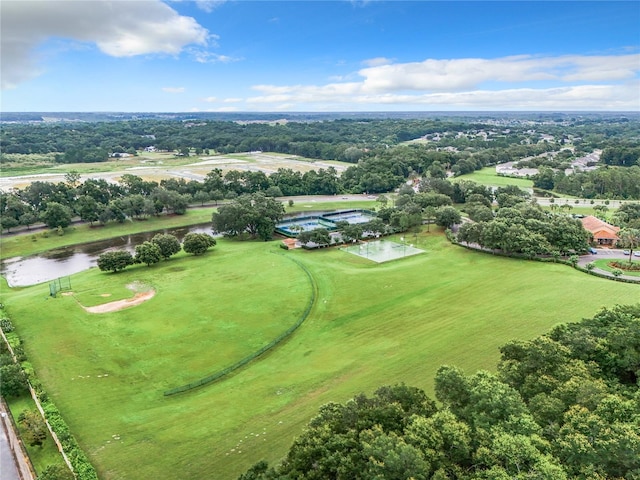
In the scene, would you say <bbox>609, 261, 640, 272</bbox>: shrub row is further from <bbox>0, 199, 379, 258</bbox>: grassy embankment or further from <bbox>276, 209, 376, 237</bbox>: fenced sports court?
<bbox>0, 199, 379, 258</bbox>: grassy embankment

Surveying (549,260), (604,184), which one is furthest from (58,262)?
(604,184)

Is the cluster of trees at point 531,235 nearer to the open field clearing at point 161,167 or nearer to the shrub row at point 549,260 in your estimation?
the shrub row at point 549,260

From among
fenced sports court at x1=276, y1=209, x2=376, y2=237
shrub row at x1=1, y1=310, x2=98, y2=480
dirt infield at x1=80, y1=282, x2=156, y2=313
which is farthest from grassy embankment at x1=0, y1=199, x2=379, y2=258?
shrub row at x1=1, y1=310, x2=98, y2=480

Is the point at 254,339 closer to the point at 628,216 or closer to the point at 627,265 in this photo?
the point at 627,265

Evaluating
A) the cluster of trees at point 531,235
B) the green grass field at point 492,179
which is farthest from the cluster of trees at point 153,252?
the green grass field at point 492,179

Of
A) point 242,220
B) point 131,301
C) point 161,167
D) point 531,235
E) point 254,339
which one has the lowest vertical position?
point 254,339

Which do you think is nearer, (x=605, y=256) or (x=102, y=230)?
(x=605, y=256)

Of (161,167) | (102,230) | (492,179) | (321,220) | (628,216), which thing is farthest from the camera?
(161,167)

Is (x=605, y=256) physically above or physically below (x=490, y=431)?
below
